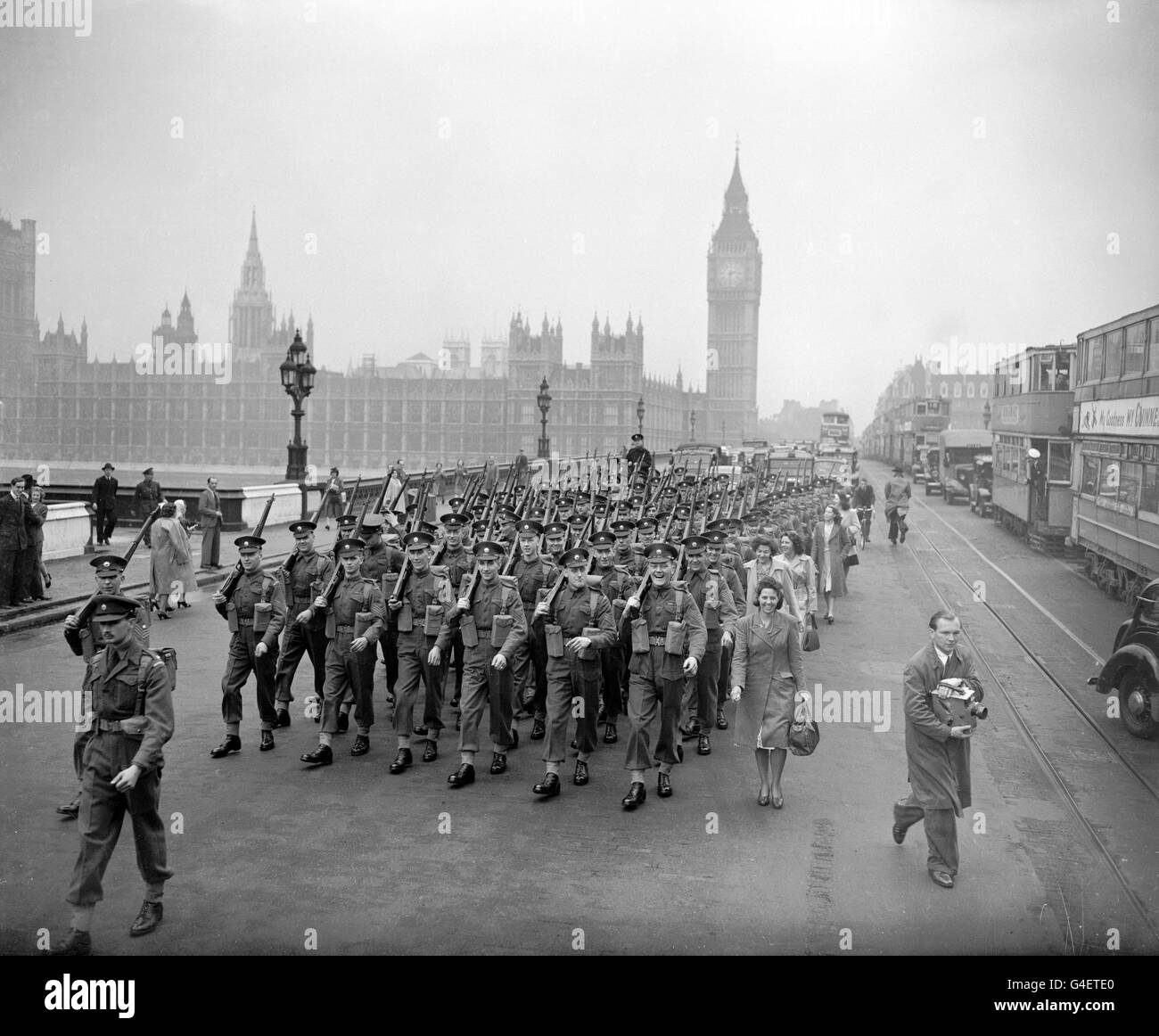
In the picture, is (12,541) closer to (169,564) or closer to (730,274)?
(169,564)

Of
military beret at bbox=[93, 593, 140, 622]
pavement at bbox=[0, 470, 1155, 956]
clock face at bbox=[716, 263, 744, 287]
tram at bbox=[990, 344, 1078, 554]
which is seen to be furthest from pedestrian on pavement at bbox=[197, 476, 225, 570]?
clock face at bbox=[716, 263, 744, 287]

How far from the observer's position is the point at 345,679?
899 cm

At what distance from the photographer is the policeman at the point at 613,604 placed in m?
9.83

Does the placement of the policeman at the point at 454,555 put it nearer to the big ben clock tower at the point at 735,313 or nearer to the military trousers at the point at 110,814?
the military trousers at the point at 110,814

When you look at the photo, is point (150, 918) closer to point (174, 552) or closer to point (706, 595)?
point (706, 595)

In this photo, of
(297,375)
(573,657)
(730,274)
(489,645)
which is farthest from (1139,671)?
(730,274)

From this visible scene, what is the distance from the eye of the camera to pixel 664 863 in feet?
22.1

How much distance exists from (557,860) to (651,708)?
5.58 ft

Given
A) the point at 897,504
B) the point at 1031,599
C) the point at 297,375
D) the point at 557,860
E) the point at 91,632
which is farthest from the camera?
the point at 897,504

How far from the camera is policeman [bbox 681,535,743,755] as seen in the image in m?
9.53

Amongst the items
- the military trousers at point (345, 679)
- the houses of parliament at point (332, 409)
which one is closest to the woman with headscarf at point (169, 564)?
the military trousers at point (345, 679)
